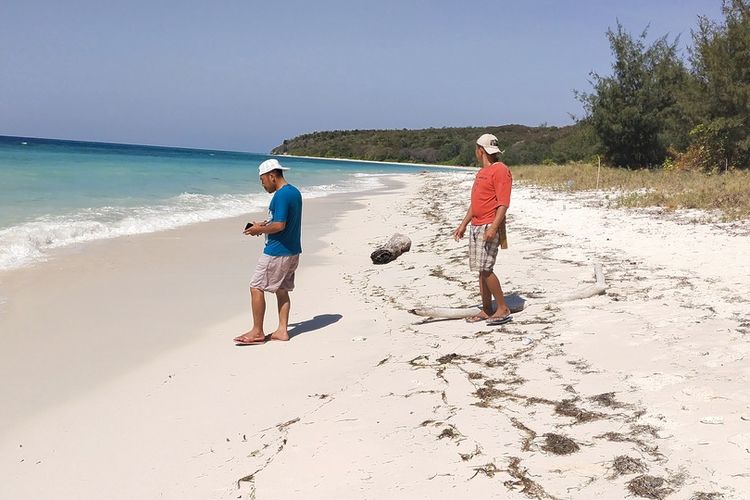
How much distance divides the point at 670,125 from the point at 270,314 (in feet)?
65.7

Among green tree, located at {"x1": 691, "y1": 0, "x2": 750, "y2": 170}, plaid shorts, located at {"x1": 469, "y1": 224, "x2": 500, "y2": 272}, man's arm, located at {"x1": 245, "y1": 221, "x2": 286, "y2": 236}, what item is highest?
green tree, located at {"x1": 691, "y1": 0, "x2": 750, "y2": 170}

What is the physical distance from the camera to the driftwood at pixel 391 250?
8703 millimetres

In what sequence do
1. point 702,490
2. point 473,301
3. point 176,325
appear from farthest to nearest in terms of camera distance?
point 473,301
point 176,325
point 702,490

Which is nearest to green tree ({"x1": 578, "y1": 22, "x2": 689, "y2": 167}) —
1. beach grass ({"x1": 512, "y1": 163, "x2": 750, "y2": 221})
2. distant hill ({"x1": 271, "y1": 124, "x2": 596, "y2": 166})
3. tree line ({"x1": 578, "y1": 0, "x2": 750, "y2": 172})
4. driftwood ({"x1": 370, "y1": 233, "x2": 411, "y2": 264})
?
tree line ({"x1": 578, "y1": 0, "x2": 750, "y2": 172})

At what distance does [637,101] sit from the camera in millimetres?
23000

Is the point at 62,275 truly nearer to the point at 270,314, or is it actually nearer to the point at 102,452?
the point at 270,314

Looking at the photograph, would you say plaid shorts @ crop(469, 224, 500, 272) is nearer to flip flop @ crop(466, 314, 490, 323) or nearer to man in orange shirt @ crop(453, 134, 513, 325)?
man in orange shirt @ crop(453, 134, 513, 325)

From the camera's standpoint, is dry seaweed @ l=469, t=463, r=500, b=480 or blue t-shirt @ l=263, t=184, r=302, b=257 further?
blue t-shirt @ l=263, t=184, r=302, b=257

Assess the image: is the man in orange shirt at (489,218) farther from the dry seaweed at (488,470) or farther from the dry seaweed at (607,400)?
the dry seaweed at (488,470)

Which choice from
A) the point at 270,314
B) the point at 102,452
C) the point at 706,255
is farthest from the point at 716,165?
the point at 102,452

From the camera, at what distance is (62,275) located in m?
7.58

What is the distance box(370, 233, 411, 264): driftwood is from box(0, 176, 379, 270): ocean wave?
191 inches

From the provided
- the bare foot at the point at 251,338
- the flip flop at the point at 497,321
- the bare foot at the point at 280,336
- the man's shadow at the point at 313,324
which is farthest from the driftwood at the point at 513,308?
the bare foot at the point at 251,338

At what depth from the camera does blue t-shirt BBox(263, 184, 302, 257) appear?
5.14 m
